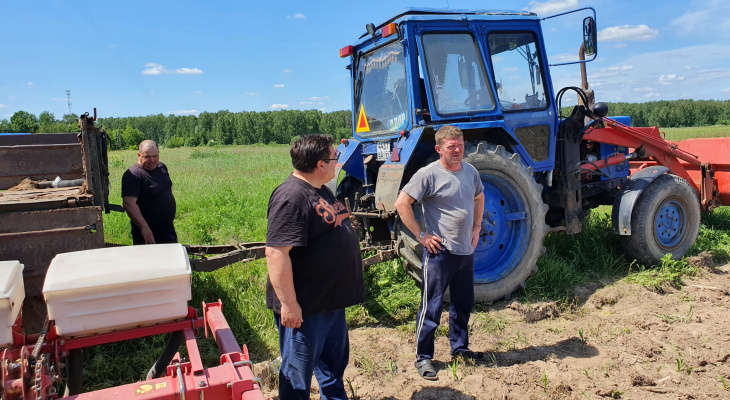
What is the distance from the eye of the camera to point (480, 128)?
4535mm

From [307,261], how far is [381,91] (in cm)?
305

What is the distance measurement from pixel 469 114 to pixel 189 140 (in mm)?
69843

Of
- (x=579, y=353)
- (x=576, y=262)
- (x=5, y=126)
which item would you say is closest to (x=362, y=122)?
(x=576, y=262)

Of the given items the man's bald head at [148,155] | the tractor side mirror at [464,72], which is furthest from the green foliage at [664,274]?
the man's bald head at [148,155]

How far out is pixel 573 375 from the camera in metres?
3.38

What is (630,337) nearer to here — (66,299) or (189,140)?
(66,299)

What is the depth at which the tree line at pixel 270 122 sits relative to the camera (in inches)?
2457

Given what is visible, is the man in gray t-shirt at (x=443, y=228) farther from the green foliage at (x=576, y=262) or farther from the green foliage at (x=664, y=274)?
the green foliage at (x=664, y=274)

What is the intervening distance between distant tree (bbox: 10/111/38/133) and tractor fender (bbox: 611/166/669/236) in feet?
218

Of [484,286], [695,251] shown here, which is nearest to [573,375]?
[484,286]

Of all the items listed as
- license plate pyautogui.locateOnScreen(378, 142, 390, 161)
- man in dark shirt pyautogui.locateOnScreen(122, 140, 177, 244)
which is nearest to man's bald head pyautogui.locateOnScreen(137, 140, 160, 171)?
man in dark shirt pyautogui.locateOnScreen(122, 140, 177, 244)

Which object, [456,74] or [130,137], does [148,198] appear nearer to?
[456,74]

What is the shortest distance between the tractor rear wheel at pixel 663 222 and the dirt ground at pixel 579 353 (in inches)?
23.4

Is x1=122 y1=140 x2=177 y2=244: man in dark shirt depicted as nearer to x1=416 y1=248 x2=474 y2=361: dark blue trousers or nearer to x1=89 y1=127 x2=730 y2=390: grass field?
x1=89 y1=127 x2=730 y2=390: grass field
